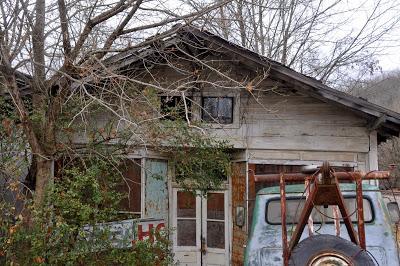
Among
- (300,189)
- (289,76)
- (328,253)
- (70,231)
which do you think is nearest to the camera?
(328,253)

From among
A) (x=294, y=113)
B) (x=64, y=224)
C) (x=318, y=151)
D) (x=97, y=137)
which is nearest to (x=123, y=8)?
(x=97, y=137)

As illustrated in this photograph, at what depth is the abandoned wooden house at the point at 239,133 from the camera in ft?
26.8

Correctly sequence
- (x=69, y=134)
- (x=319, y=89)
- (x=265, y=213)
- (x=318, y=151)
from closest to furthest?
1. (x=265, y=213)
2. (x=69, y=134)
3. (x=319, y=89)
4. (x=318, y=151)

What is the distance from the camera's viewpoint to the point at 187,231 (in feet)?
29.4

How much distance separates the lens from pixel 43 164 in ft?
22.4

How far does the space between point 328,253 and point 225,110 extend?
18.9 feet

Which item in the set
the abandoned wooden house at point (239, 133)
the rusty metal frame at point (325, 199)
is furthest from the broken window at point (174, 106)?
the rusty metal frame at point (325, 199)

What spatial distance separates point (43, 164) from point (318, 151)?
4.87 meters

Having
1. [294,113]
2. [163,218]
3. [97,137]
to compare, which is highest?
[294,113]

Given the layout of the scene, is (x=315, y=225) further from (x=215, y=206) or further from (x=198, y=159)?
(x=215, y=206)

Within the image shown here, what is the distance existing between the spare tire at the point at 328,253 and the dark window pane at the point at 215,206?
5.39 metres

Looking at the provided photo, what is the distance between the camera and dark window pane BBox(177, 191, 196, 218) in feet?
29.3

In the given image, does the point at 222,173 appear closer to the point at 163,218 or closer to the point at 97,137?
the point at 163,218

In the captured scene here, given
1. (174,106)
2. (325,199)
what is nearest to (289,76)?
(174,106)
